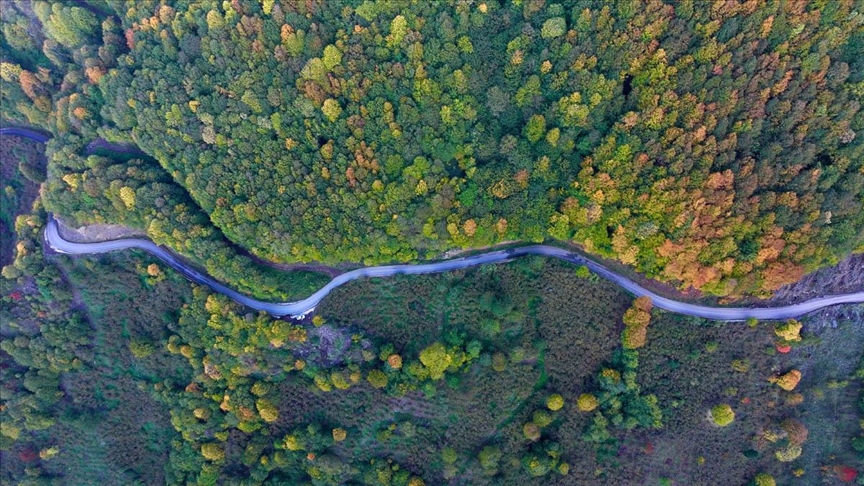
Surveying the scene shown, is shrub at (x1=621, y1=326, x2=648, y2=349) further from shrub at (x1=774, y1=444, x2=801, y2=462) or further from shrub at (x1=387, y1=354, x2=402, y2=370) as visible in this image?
shrub at (x1=387, y1=354, x2=402, y2=370)

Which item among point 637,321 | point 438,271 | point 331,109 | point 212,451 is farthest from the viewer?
point 212,451

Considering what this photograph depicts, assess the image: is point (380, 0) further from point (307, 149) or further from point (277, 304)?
point (277, 304)

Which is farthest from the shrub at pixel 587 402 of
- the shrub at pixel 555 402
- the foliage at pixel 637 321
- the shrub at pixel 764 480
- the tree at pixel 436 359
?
the shrub at pixel 764 480

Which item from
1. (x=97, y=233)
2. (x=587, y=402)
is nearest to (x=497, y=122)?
(x=587, y=402)

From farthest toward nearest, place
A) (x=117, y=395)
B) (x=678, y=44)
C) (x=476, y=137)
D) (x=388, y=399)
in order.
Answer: (x=117, y=395)
(x=388, y=399)
(x=476, y=137)
(x=678, y=44)

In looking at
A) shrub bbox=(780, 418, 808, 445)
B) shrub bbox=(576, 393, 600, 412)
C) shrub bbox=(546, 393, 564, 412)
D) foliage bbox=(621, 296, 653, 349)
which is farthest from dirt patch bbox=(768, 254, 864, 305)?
shrub bbox=(546, 393, 564, 412)

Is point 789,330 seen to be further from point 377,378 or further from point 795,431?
point 377,378

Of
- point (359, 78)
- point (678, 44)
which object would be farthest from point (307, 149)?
point (678, 44)
